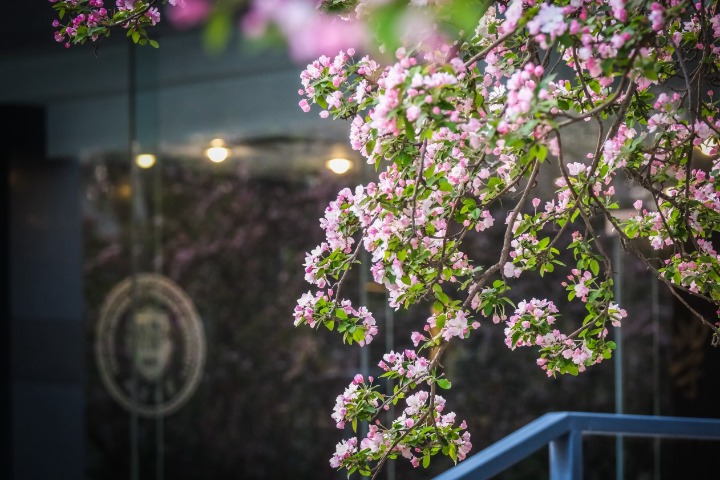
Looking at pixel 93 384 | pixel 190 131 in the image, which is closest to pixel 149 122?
pixel 190 131

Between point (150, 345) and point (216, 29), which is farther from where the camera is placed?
point (150, 345)

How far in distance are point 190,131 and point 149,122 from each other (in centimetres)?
31

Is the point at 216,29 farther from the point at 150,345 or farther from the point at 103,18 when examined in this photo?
the point at 150,345

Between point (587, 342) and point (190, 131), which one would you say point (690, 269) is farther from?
point (190, 131)

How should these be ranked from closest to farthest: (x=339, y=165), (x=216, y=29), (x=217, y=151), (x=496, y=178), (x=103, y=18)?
(x=216, y=29) < (x=496, y=178) < (x=103, y=18) < (x=339, y=165) < (x=217, y=151)

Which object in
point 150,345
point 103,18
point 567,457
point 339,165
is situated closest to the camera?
point 567,457

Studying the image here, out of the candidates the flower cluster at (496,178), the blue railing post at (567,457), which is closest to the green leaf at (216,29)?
the flower cluster at (496,178)

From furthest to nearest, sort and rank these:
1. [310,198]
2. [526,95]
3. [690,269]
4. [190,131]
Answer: [190,131] < [310,198] < [690,269] < [526,95]

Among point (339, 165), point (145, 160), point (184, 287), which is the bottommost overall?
point (184, 287)

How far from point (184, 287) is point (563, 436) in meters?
3.80

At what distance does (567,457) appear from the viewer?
1.81 m

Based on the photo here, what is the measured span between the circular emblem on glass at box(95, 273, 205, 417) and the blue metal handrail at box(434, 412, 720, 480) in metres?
3.63

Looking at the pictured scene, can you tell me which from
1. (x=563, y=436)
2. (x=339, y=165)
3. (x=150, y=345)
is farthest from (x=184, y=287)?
(x=563, y=436)

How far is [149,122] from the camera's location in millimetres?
5500
